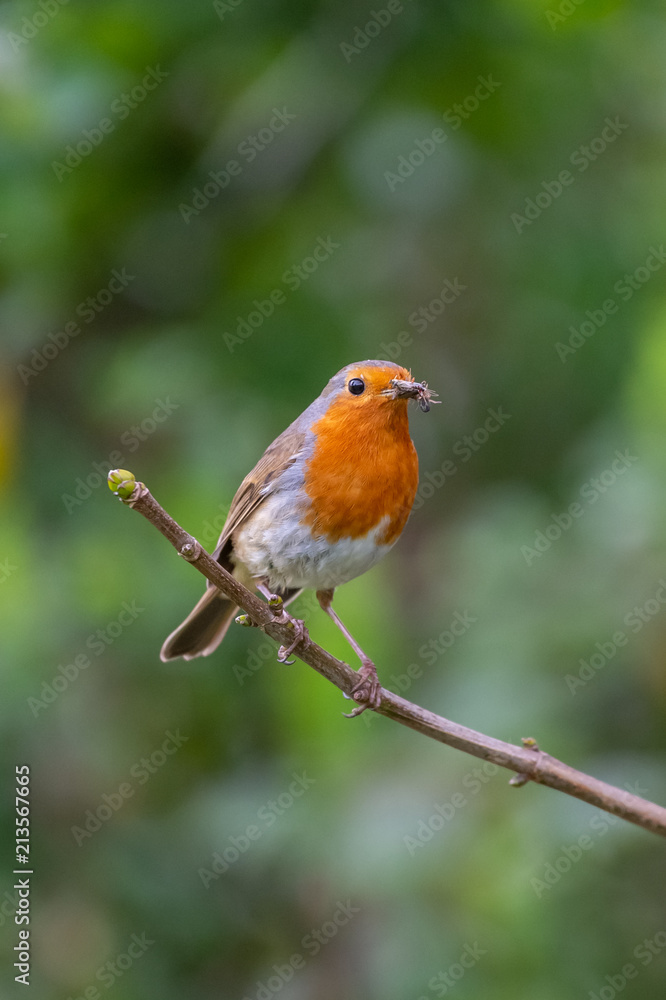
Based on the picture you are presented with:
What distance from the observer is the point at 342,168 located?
3688 millimetres

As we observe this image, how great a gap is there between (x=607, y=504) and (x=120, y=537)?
1.79m

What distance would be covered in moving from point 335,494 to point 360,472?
12 cm

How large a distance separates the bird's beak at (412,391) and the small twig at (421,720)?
66 centimetres

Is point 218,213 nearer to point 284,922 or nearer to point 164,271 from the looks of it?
point 164,271

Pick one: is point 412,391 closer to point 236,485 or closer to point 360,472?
point 360,472

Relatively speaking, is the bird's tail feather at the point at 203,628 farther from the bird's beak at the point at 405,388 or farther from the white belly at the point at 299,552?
the bird's beak at the point at 405,388

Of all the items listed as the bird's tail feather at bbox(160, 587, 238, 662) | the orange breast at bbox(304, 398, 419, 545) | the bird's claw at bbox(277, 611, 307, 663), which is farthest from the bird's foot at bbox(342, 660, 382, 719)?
the bird's tail feather at bbox(160, 587, 238, 662)

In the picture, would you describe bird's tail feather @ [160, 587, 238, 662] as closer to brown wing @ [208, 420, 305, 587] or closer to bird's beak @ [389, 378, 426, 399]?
brown wing @ [208, 420, 305, 587]

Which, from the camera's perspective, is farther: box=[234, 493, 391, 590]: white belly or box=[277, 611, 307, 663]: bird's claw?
box=[234, 493, 391, 590]: white belly

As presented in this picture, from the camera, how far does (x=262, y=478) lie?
3623 millimetres

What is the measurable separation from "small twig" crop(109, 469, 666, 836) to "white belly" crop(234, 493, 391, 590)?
1.50ft

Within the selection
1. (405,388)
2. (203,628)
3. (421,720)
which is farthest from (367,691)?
(203,628)

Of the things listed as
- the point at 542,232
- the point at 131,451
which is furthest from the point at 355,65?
the point at 131,451

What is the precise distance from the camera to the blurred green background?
3.44m
